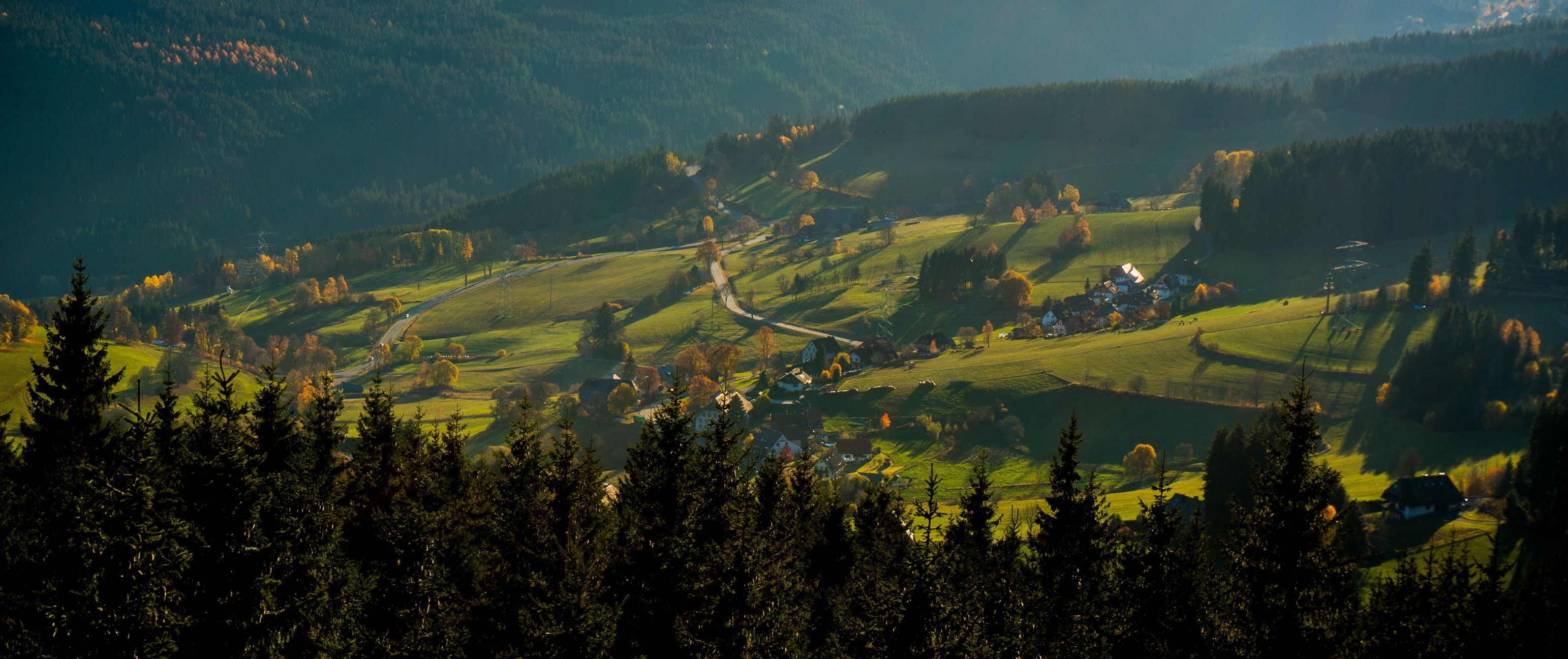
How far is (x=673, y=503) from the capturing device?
1015 inches

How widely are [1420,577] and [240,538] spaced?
90.8 feet

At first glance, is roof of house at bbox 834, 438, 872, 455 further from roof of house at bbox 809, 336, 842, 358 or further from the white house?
roof of house at bbox 809, 336, 842, 358

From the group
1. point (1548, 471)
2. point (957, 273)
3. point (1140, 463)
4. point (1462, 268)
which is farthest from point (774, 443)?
point (1462, 268)

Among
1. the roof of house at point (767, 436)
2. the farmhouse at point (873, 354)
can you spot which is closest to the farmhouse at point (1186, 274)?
the farmhouse at point (873, 354)

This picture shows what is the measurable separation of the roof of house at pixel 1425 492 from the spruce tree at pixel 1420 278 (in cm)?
5626

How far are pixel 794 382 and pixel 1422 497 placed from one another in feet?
198

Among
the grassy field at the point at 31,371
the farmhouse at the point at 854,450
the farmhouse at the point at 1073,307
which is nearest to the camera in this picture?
the farmhouse at the point at 854,450

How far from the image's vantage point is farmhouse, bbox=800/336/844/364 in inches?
4574

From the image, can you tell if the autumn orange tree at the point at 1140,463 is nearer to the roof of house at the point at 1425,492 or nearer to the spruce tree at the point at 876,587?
the roof of house at the point at 1425,492

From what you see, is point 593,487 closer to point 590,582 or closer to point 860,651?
point 590,582

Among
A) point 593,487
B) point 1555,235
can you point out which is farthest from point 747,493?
point 1555,235

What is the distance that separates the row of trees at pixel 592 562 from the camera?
68.2ft

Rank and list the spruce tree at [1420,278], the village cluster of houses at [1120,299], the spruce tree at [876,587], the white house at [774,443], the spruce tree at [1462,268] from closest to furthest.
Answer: the spruce tree at [876,587], the white house at [774,443], the spruce tree at [1420,278], the spruce tree at [1462,268], the village cluster of houses at [1120,299]

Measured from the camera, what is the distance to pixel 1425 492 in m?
65.8
